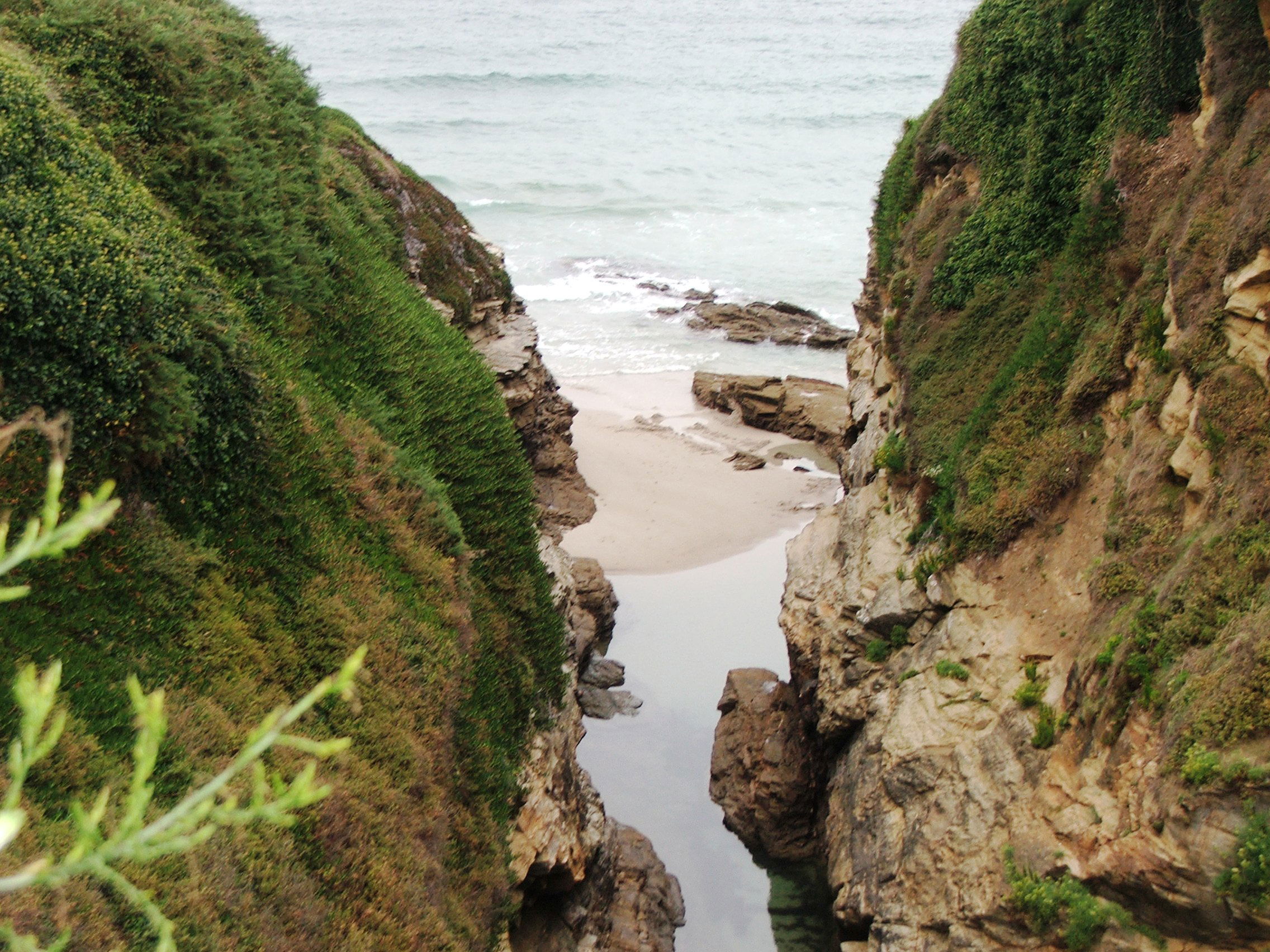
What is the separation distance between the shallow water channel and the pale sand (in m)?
0.97

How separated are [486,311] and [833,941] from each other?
17510mm

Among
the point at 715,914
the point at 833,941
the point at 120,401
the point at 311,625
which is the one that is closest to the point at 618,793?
the point at 715,914

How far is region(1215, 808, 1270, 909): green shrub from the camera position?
8.62m

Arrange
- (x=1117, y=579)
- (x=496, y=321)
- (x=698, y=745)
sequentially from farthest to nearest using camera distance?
(x=496, y=321) → (x=698, y=745) → (x=1117, y=579)

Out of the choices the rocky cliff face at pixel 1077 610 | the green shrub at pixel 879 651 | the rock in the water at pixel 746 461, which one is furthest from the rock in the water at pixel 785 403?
the green shrub at pixel 879 651

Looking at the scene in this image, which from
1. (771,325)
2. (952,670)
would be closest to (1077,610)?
(952,670)

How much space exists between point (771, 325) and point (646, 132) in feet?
121

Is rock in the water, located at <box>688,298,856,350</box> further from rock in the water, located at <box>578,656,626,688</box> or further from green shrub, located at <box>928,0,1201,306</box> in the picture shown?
rock in the water, located at <box>578,656,626,688</box>

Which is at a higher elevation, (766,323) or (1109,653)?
(1109,653)

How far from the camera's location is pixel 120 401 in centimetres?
1071

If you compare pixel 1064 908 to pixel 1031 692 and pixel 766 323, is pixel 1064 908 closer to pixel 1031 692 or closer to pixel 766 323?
pixel 1031 692

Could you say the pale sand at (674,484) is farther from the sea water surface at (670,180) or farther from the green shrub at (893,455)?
the green shrub at (893,455)

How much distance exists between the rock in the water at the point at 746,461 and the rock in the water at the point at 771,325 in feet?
38.1

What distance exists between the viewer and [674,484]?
92.4ft
